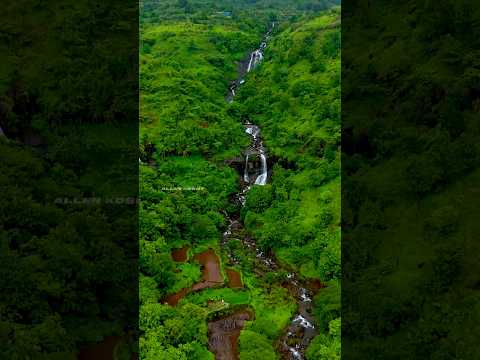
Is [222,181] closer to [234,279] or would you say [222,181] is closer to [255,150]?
[255,150]

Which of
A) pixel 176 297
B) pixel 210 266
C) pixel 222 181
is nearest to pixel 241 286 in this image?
pixel 210 266

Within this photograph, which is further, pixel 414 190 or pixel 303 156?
pixel 303 156

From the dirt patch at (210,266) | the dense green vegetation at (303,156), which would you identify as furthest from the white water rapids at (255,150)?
the dirt patch at (210,266)

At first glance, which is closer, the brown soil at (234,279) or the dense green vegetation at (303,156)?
the brown soil at (234,279)

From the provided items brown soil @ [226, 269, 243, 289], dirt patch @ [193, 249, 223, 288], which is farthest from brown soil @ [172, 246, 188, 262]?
brown soil @ [226, 269, 243, 289]

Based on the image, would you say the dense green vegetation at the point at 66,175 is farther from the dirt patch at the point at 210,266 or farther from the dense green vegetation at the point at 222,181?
the dirt patch at the point at 210,266
